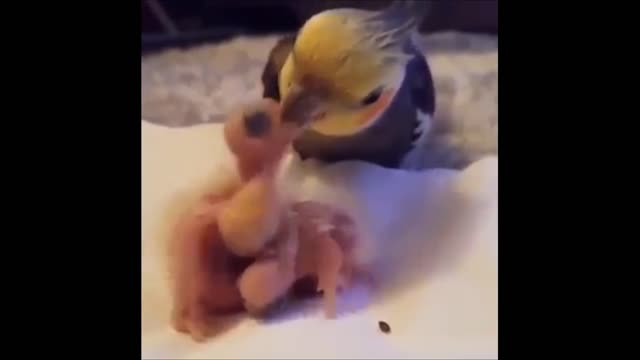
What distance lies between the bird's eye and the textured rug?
47 millimetres

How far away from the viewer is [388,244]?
710 millimetres

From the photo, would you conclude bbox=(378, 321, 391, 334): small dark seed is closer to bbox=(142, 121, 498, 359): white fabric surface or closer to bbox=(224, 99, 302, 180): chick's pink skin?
bbox=(142, 121, 498, 359): white fabric surface

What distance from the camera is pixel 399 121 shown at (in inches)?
27.5

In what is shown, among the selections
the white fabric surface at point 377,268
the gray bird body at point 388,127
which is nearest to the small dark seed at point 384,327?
the white fabric surface at point 377,268

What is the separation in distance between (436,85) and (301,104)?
0.33ft

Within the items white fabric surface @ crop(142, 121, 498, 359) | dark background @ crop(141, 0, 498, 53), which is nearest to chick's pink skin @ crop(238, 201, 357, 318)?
white fabric surface @ crop(142, 121, 498, 359)

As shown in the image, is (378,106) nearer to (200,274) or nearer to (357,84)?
(357,84)

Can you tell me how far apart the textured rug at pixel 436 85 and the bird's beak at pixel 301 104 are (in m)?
0.03

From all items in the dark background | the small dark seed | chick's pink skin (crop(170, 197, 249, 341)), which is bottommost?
the small dark seed

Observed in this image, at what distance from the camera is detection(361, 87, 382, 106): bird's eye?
69 centimetres
